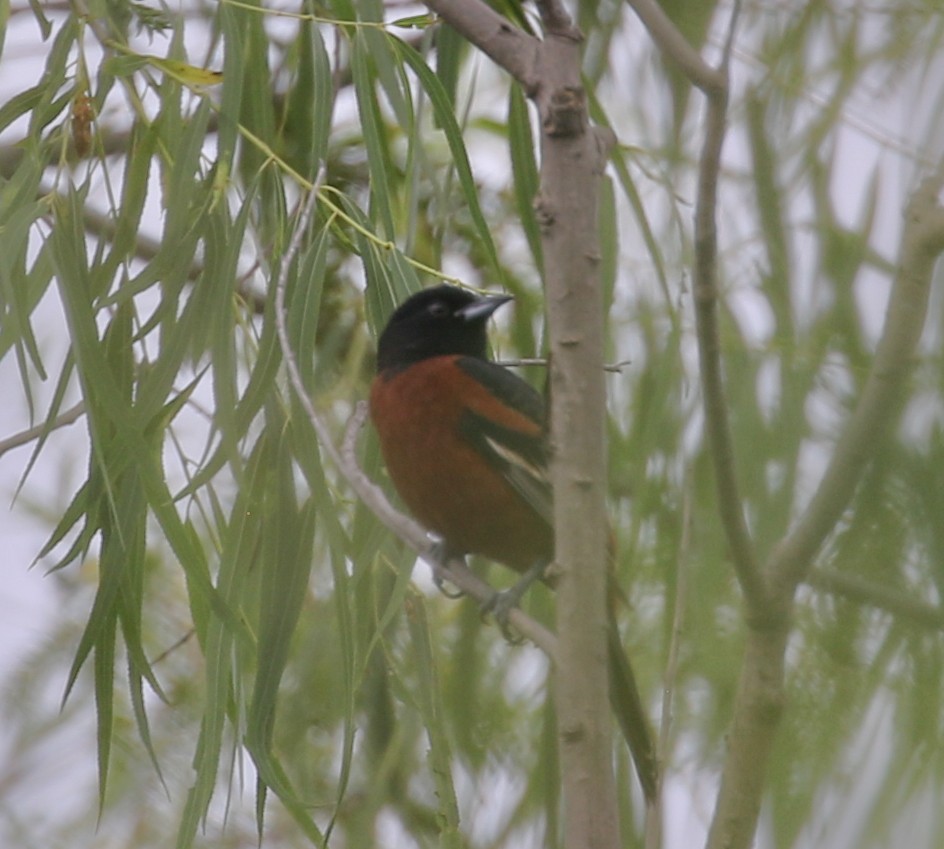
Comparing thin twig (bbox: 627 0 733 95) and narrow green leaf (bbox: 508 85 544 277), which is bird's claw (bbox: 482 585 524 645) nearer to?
narrow green leaf (bbox: 508 85 544 277)

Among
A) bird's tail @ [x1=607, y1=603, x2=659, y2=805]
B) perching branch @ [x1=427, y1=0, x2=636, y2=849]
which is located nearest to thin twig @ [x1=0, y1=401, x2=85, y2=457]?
bird's tail @ [x1=607, y1=603, x2=659, y2=805]

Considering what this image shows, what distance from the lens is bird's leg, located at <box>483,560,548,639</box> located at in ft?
6.66

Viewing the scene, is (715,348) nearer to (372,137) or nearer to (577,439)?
(577,439)

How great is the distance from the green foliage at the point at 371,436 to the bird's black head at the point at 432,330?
0.14 metres

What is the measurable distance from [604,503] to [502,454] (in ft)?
3.87

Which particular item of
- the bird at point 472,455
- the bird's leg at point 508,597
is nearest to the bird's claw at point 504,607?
the bird's leg at point 508,597

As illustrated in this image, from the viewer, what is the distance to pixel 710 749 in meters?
1.94

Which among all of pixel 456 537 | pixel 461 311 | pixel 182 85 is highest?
pixel 182 85

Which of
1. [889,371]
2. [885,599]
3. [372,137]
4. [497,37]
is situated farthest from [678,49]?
[372,137]

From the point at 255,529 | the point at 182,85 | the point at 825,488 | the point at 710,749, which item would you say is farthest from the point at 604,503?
the point at 182,85

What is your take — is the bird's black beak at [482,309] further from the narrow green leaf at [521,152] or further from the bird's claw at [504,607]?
the bird's claw at [504,607]

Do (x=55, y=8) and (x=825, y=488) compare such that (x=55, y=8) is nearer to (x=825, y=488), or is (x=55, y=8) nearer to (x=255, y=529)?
(x=255, y=529)

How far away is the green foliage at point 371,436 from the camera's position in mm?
1452

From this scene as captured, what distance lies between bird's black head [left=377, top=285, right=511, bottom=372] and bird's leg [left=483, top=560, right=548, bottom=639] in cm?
48
